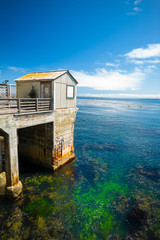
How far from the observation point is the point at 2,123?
9.06 metres

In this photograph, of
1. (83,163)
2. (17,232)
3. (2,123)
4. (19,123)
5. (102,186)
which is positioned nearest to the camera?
(17,232)

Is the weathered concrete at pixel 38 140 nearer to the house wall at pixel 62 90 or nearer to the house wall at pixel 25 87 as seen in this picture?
the house wall at pixel 62 90

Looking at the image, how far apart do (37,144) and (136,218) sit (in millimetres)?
11494

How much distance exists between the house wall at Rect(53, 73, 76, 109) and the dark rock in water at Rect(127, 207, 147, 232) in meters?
11.2

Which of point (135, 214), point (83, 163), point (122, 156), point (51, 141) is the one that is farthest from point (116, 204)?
point (122, 156)

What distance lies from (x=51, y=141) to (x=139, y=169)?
1145 centimetres

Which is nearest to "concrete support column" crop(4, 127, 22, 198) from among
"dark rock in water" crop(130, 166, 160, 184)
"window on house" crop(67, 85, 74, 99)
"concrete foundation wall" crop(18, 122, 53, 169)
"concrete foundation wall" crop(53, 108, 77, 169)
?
"concrete foundation wall" crop(18, 122, 53, 169)

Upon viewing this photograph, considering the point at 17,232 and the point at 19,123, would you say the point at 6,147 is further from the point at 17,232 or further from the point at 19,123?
the point at 17,232

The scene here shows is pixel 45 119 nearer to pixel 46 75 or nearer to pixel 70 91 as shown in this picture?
pixel 70 91

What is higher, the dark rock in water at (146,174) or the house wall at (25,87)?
the house wall at (25,87)

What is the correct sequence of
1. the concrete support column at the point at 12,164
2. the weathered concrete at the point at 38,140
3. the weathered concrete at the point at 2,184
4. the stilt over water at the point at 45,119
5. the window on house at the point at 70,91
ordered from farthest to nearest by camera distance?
the window on house at the point at 70,91
the stilt over water at the point at 45,119
the weathered concrete at the point at 2,184
the weathered concrete at the point at 38,140
the concrete support column at the point at 12,164

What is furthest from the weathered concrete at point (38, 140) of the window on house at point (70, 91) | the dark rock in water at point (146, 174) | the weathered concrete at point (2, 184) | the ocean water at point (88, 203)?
the dark rock in water at point (146, 174)

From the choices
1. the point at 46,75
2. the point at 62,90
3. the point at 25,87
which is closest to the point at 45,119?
the point at 62,90

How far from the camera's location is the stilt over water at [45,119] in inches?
450
